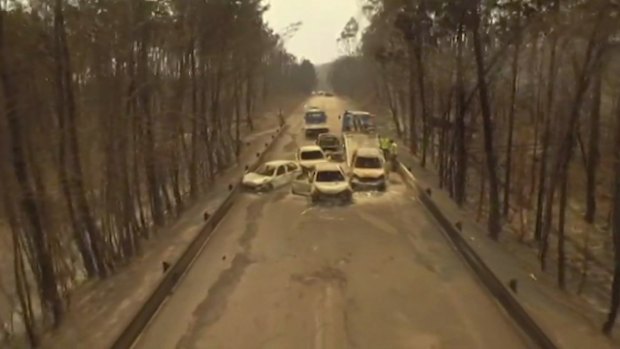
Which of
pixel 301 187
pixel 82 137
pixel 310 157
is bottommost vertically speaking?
pixel 301 187

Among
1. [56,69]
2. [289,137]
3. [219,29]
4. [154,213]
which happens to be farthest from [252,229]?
[289,137]

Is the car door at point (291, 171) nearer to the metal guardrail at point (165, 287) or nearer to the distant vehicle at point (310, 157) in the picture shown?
the distant vehicle at point (310, 157)

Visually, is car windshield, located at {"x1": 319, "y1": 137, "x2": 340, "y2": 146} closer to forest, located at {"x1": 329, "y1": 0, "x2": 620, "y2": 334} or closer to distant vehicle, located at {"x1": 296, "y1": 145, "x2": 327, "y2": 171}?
forest, located at {"x1": 329, "y1": 0, "x2": 620, "y2": 334}

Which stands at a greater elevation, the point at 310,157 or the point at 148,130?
the point at 148,130

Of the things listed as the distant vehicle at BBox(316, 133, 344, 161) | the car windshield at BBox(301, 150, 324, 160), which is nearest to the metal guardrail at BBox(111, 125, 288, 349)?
the car windshield at BBox(301, 150, 324, 160)

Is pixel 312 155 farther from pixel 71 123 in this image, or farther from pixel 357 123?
pixel 71 123

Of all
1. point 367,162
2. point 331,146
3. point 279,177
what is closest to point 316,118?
point 331,146

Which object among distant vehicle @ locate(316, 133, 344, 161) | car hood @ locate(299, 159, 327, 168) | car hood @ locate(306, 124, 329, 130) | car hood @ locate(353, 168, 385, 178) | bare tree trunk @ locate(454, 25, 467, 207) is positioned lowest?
car hood @ locate(306, 124, 329, 130)

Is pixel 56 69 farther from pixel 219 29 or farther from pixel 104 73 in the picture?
pixel 219 29
